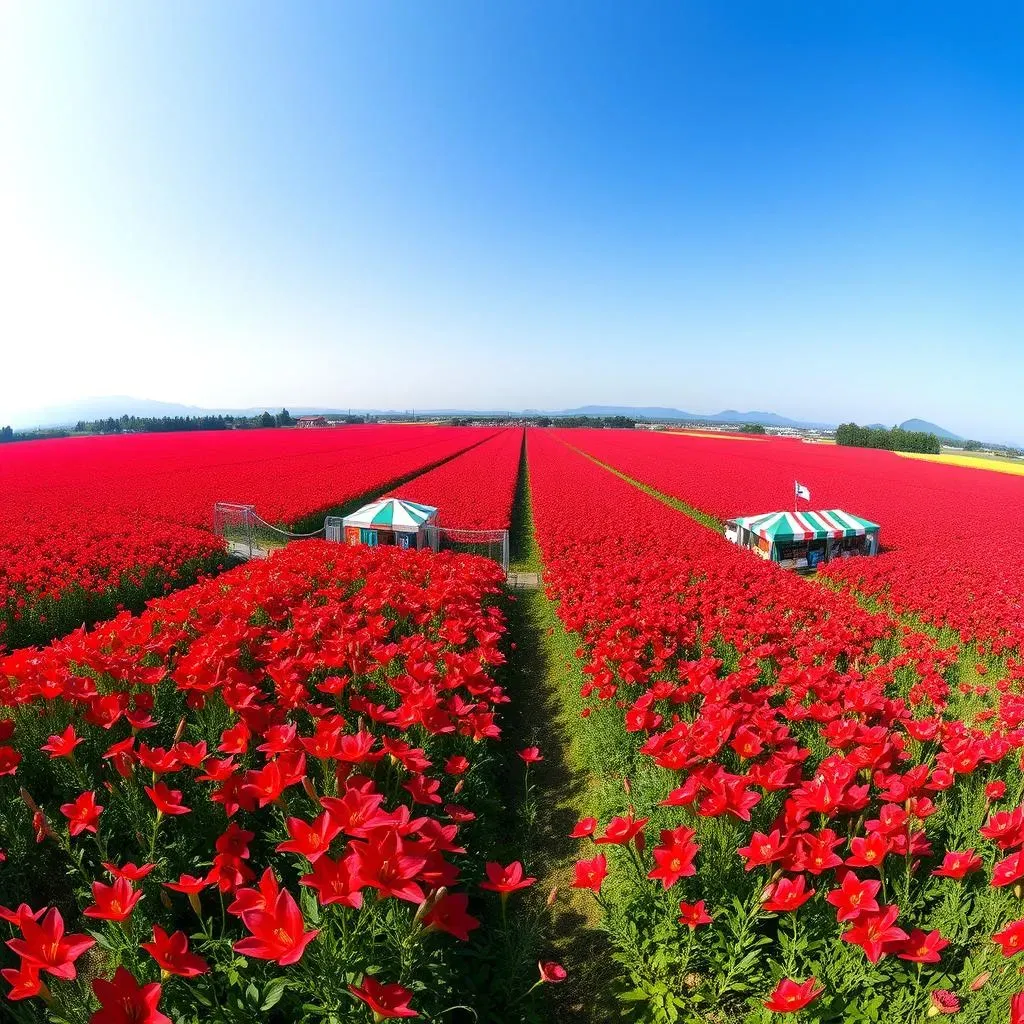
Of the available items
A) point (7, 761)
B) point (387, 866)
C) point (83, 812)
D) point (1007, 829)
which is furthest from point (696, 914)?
point (7, 761)

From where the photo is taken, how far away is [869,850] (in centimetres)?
248

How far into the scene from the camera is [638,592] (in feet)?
24.3

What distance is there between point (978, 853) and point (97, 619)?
12.1m

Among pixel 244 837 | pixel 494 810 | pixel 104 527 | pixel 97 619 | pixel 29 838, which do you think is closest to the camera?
pixel 244 837

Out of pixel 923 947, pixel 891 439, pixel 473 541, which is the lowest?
pixel 473 541

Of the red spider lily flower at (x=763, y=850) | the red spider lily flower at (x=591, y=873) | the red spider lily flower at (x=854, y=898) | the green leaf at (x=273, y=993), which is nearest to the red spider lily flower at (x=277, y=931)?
the green leaf at (x=273, y=993)

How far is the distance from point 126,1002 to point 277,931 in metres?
0.42

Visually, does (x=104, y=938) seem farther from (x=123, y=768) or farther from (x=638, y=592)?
(x=638, y=592)

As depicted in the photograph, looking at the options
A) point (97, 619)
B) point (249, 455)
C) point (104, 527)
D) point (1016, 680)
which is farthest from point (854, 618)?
point (249, 455)

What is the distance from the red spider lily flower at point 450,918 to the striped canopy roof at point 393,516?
1181 centimetres

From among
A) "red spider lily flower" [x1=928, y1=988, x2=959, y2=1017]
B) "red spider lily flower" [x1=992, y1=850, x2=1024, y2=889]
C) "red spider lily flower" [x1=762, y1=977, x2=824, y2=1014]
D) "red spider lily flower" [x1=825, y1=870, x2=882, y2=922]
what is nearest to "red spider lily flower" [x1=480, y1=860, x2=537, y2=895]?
"red spider lily flower" [x1=762, y1=977, x2=824, y2=1014]

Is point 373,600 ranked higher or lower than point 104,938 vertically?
higher

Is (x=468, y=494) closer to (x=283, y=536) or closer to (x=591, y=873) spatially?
(x=283, y=536)

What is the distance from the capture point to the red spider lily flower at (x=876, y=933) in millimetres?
2121
